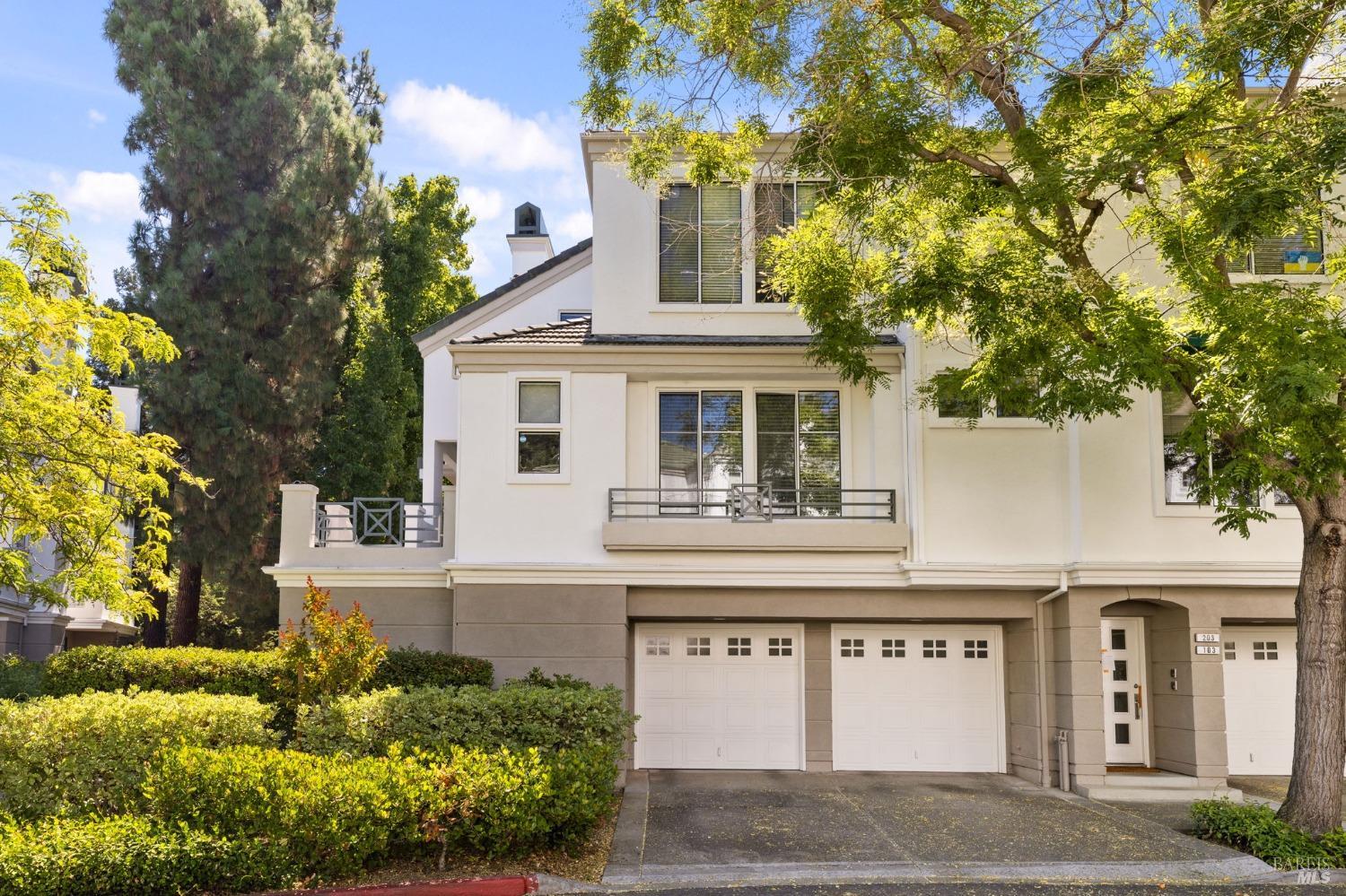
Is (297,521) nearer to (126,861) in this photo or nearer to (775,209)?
(126,861)

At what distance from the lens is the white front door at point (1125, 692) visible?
15.9 meters

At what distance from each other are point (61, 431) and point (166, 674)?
3702 mm

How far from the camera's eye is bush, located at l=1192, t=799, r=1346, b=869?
34.9ft

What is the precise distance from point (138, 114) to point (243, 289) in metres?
4.70

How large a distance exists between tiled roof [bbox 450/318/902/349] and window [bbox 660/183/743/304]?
28.6 inches

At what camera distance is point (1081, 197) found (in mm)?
11891

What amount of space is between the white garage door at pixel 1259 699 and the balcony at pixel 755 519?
5594mm

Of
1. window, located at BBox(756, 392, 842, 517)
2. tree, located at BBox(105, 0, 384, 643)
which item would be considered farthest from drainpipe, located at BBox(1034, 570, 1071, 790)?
tree, located at BBox(105, 0, 384, 643)

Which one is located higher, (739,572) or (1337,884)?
(739,572)

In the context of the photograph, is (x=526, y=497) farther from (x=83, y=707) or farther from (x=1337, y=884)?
(x=1337, y=884)

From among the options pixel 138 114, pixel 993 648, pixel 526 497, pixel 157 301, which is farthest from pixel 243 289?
pixel 993 648

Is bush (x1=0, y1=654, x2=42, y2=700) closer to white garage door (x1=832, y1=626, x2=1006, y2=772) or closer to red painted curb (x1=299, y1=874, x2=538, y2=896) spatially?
red painted curb (x1=299, y1=874, x2=538, y2=896)

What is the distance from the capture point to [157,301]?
2369 cm

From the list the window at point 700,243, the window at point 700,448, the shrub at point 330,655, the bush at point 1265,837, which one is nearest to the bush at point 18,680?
the shrub at point 330,655
